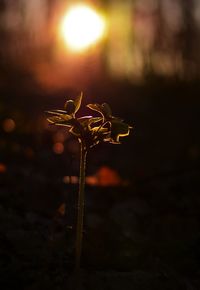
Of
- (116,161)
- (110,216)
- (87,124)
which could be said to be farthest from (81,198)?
(116,161)

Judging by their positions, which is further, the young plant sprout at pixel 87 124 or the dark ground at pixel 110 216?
the dark ground at pixel 110 216

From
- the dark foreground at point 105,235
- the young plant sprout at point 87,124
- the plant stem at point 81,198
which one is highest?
the young plant sprout at point 87,124

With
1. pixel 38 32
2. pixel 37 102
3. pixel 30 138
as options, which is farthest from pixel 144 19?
pixel 30 138

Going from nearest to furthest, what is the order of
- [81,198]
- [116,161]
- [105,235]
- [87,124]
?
[87,124] < [81,198] < [105,235] < [116,161]

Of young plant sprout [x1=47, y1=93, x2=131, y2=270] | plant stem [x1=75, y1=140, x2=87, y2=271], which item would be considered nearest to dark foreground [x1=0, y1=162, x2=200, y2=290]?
plant stem [x1=75, y1=140, x2=87, y2=271]

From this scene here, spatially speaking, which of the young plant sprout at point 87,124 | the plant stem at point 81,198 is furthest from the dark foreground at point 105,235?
the young plant sprout at point 87,124

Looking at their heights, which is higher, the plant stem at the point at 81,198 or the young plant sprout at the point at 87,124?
the young plant sprout at the point at 87,124

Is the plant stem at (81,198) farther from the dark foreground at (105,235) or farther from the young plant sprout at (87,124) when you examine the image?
the dark foreground at (105,235)

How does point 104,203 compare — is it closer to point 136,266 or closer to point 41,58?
point 136,266

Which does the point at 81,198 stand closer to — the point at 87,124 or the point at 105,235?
the point at 87,124
